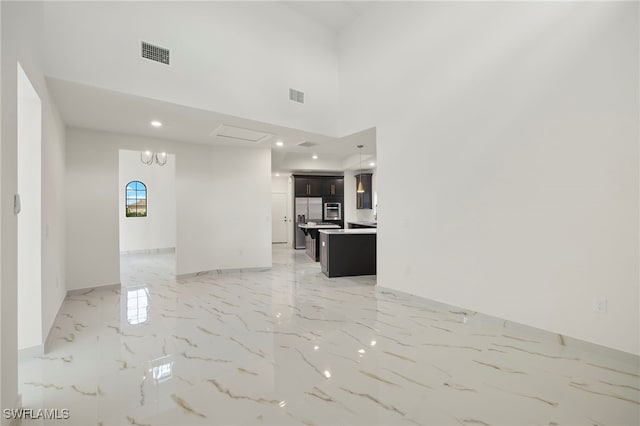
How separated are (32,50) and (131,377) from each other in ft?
8.51

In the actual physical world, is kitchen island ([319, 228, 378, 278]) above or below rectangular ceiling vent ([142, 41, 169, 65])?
below

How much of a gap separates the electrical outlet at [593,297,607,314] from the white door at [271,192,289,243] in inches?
356

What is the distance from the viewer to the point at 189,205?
548 cm

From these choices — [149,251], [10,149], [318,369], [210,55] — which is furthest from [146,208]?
[318,369]

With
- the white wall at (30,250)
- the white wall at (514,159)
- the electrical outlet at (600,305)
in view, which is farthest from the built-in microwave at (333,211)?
the white wall at (30,250)

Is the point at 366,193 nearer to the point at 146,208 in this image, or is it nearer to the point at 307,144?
the point at 307,144

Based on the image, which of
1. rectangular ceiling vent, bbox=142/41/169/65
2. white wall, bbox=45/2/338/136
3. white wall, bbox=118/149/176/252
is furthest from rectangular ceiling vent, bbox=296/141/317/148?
white wall, bbox=118/149/176/252

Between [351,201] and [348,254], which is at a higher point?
[351,201]

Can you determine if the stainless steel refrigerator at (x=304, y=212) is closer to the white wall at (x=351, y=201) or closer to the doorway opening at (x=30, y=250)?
the white wall at (x=351, y=201)

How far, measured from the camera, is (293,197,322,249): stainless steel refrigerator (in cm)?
956

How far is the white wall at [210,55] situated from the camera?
2889 millimetres

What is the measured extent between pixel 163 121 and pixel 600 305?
529cm

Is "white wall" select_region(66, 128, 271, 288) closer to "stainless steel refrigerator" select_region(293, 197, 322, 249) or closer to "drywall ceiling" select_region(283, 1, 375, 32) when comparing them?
"drywall ceiling" select_region(283, 1, 375, 32)

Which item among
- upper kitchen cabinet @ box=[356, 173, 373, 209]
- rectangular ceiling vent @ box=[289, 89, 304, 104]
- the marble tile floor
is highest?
rectangular ceiling vent @ box=[289, 89, 304, 104]
